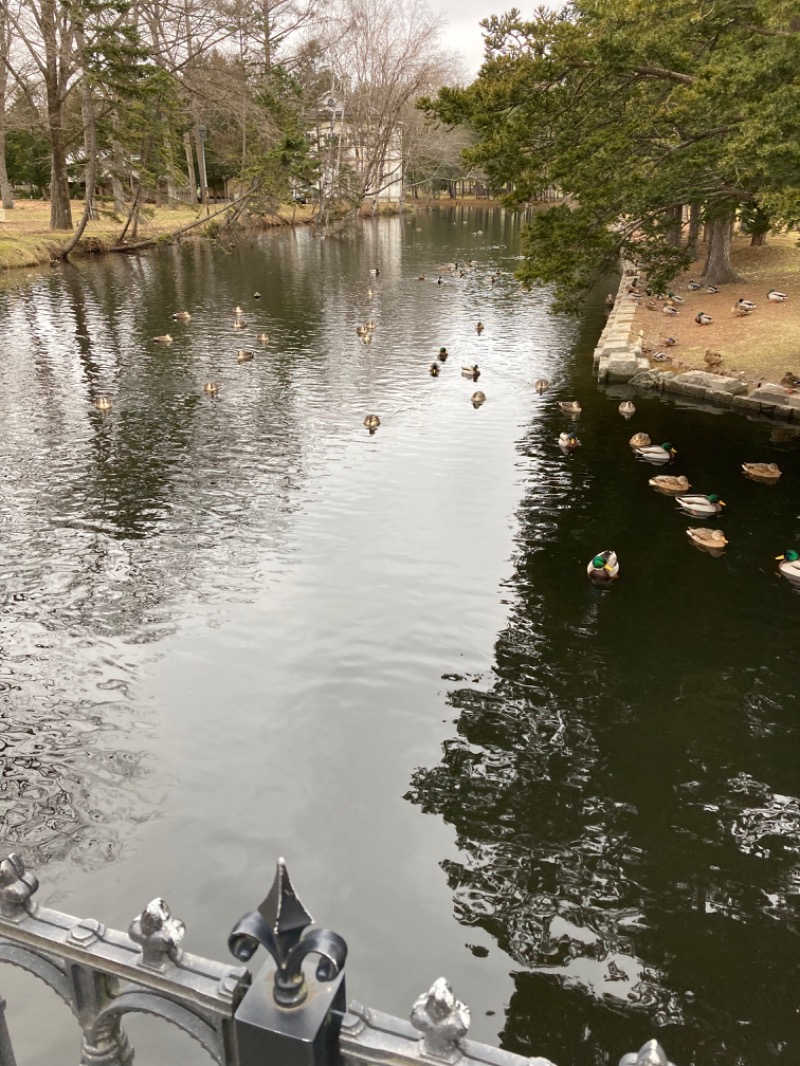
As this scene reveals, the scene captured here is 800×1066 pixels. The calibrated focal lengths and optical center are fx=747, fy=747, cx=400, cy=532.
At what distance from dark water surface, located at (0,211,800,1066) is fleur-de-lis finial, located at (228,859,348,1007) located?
4179 millimetres

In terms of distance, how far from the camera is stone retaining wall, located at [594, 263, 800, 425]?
17.6 metres

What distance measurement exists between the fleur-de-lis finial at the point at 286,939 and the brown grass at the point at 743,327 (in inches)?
777

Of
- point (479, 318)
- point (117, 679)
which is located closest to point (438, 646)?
point (117, 679)

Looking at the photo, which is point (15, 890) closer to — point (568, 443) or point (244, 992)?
point (244, 992)

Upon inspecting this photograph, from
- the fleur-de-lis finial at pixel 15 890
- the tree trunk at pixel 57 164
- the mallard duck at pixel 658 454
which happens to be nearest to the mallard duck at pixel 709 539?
the mallard duck at pixel 658 454

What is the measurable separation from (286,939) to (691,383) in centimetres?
1992

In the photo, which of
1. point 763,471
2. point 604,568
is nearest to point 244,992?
point 604,568

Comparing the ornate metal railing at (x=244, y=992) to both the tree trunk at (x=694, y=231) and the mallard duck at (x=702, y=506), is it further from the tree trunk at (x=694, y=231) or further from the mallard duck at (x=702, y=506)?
the tree trunk at (x=694, y=231)

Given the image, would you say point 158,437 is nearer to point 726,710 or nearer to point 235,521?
point 235,521

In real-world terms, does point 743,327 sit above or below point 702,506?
above

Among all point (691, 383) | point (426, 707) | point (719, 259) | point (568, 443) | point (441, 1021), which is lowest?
point (426, 707)

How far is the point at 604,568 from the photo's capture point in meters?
11.0

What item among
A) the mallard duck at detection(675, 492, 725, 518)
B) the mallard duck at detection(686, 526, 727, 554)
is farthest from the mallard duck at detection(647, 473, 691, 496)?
the mallard duck at detection(686, 526, 727, 554)

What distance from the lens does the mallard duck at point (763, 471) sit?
46.9ft
